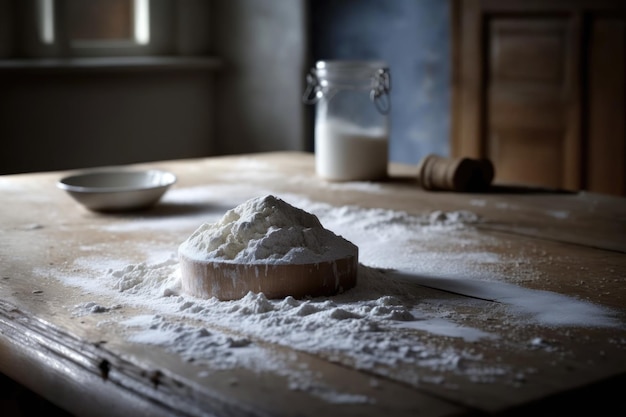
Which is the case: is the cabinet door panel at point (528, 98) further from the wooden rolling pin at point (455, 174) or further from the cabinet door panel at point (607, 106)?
the wooden rolling pin at point (455, 174)

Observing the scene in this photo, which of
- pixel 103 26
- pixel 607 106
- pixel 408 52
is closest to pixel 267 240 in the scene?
pixel 607 106

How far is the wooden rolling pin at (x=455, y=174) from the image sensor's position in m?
1.96

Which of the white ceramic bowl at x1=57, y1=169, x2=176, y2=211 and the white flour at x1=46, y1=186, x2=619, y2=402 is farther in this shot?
the white ceramic bowl at x1=57, y1=169, x2=176, y2=211

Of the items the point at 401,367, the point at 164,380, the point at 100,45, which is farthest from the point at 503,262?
the point at 100,45

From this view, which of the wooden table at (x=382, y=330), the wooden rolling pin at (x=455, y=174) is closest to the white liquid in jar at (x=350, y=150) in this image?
the wooden rolling pin at (x=455, y=174)

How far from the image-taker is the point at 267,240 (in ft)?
3.74

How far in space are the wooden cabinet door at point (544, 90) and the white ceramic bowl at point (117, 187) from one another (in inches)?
54.2

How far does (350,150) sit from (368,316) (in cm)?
106

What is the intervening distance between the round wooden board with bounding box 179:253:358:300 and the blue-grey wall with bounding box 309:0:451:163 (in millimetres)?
2428

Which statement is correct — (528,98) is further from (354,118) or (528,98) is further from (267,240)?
(267,240)

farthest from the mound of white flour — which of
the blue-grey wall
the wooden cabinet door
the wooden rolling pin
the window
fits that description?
the window

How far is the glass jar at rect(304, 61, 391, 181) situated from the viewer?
2.10m

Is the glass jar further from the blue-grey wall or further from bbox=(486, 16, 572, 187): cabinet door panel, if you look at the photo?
the blue-grey wall

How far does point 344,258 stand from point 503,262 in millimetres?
319
